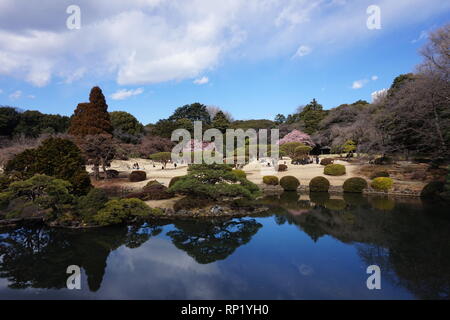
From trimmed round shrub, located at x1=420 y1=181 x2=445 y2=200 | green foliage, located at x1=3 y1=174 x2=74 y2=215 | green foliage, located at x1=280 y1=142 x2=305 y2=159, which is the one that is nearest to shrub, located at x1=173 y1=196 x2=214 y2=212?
green foliage, located at x1=3 y1=174 x2=74 y2=215

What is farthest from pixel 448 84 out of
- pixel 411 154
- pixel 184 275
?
pixel 184 275

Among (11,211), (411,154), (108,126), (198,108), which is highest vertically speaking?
(198,108)

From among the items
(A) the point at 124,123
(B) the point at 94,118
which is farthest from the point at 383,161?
(A) the point at 124,123

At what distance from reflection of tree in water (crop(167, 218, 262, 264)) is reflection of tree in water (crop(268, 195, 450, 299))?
2027mm

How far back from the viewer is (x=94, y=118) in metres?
23.2

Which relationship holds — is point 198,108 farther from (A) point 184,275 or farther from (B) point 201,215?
(A) point 184,275

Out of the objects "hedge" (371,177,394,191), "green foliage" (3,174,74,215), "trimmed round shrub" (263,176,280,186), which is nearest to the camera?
"green foliage" (3,174,74,215)

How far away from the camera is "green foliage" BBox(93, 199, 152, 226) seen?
9.82m

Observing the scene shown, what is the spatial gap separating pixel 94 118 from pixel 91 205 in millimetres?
15294

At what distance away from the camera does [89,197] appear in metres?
10.1

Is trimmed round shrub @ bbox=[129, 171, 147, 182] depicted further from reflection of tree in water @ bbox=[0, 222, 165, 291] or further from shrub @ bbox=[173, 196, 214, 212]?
reflection of tree in water @ bbox=[0, 222, 165, 291]

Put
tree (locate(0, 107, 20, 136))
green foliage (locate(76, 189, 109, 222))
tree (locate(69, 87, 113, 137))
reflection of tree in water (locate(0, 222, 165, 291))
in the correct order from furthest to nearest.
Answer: tree (locate(0, 107, 20, 136)) < tree (locate(69, 87, 113, 137)) < green foliage (locate(76, 189, 109, 222)) < reflection of tree in water (locate(0, 222, 165, 291))
